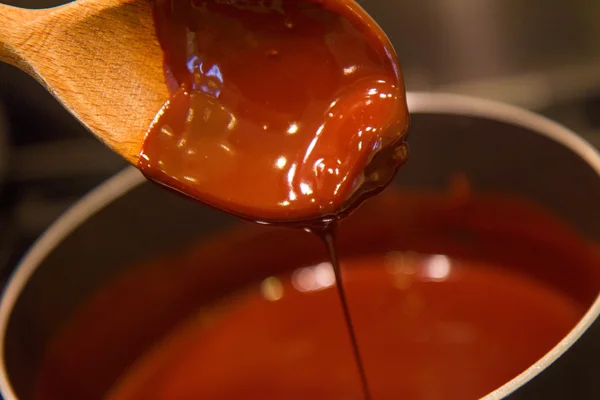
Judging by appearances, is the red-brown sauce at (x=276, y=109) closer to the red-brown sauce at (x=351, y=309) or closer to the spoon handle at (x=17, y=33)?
the spoon handle at (x=17, y=33)

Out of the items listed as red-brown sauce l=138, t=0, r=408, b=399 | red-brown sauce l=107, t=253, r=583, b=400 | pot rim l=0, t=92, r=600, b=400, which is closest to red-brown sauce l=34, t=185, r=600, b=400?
red-brown sauce l=107, t=253, r=583, b=400

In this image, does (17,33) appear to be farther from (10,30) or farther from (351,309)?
(351,309)

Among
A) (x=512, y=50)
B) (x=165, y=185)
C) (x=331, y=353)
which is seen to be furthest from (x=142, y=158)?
(x=512, y=50)

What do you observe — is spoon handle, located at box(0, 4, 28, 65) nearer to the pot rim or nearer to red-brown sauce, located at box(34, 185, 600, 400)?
the pot rim

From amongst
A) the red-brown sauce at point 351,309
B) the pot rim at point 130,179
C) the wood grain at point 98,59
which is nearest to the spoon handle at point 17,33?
the wood grain at point 98,59

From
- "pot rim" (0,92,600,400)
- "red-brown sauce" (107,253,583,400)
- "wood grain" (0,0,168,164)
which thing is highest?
"wood grain" (0,0,168,164)

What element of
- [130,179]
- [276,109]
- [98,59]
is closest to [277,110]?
[276,109]
